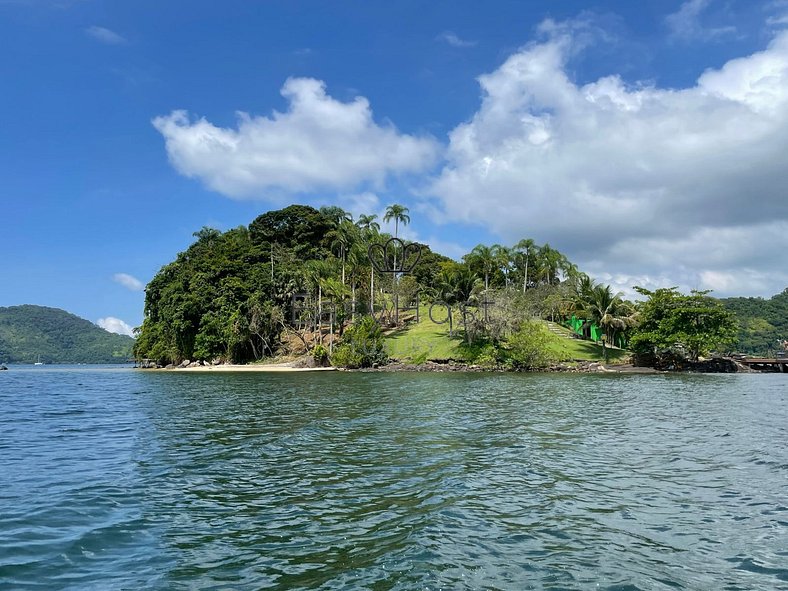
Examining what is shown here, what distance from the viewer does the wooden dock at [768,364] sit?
222ft

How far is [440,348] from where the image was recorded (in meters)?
72.2

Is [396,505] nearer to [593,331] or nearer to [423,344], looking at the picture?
[423,344]

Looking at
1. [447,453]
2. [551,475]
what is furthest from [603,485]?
[447,453]

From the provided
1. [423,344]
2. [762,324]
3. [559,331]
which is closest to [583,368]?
[559,331]

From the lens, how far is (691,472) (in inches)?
484

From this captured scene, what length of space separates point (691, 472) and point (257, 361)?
256ft

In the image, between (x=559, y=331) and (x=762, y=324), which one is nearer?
(x=559, y=331)

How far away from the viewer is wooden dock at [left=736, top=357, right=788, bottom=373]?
2665 inches

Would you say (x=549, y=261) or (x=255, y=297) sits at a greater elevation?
(x=549, y=261)

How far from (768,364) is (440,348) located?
4300 centimetres

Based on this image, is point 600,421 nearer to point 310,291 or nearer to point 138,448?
point 138,448

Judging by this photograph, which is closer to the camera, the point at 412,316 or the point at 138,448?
the point at 138,448

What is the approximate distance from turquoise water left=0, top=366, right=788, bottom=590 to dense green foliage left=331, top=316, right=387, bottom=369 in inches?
1951

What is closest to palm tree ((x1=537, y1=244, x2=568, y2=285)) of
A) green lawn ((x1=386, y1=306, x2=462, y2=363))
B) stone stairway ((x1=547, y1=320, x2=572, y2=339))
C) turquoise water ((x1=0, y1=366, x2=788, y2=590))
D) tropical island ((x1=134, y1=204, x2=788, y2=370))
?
tropical island ((x1=134, y1=204, x2=788, y2=370))
